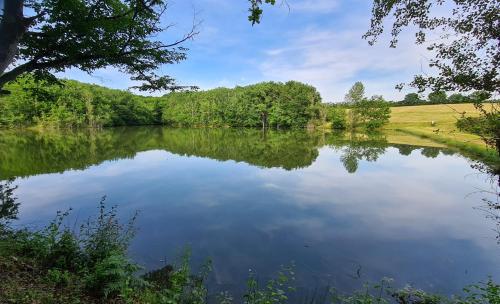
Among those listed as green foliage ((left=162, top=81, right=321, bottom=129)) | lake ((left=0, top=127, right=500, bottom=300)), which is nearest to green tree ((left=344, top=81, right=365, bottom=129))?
green foliage ((left=162, top=81, right=321, bottom=129))

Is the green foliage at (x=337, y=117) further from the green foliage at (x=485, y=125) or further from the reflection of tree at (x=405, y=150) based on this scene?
the green foliage at (x=485, y=125)

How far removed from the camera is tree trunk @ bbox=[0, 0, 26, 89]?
4719 mm

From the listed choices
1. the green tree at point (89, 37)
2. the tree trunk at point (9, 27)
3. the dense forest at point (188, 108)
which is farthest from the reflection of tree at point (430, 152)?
the dense forest at point (188, 108)

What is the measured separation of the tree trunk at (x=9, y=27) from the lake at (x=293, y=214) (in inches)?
246

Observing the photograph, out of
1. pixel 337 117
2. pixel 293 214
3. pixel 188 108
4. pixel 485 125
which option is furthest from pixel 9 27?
pixel 188 108

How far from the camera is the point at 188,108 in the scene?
105 metres

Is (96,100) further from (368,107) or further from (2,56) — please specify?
(2,56)

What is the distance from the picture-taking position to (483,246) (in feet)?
35.1

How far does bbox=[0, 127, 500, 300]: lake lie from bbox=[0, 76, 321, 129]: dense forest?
5511 centimetres

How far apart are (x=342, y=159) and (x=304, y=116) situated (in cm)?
5395

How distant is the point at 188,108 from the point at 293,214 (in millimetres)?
95770

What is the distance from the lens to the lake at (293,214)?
9.00 metres

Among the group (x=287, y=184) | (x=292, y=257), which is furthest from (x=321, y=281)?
(x=287, y=184)

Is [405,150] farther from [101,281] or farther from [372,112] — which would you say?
[101,281]
